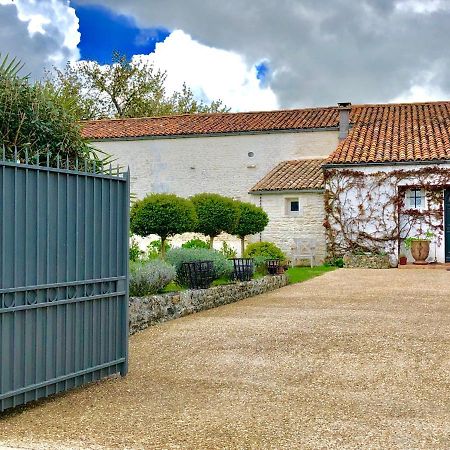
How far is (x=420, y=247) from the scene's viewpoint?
85.1 feet

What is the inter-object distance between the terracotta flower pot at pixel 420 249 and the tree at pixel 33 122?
1772cm

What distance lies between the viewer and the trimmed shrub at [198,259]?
14367mm

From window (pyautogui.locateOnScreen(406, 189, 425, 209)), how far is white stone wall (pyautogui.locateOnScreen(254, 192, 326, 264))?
10.2ft

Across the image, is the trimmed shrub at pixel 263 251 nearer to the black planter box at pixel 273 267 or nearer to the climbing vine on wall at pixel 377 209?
the black planter box at pixel 273 267

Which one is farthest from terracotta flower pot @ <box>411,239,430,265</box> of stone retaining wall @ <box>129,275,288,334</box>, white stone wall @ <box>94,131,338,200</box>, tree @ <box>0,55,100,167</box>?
tree @ <box>0,55,100,167</box>

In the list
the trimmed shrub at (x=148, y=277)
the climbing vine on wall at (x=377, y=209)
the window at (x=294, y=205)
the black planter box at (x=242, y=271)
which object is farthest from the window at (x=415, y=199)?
the trimmed shrub at (x=148, y=277)

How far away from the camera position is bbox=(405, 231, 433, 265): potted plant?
25922mm

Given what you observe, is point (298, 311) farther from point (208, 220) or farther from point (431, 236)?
point (431, 236)

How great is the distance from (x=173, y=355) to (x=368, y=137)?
22.0 metres

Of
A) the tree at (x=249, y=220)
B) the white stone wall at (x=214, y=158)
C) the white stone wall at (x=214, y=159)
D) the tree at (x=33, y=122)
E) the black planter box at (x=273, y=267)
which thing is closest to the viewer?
the tree at (x=33, y=122)

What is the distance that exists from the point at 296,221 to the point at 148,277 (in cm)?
1688

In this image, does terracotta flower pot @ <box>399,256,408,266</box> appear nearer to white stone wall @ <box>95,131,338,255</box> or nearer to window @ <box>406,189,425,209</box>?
window @ <box>406,189,425,209</box>

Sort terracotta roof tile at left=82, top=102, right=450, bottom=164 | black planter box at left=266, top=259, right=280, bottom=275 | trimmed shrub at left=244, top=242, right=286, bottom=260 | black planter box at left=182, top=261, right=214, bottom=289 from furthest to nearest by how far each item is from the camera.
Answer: terracotta roof tile at left=82, top=102, right=450, bottom=164 < trimmed shrub at left=244, top=242, right=286, bottom=260 < black planter box at left=266, top=259, right=280, bottom=275 < black planter box at left=182, top=261, right=214, bottom=289

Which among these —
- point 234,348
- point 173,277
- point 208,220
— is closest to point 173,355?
point 234,348
